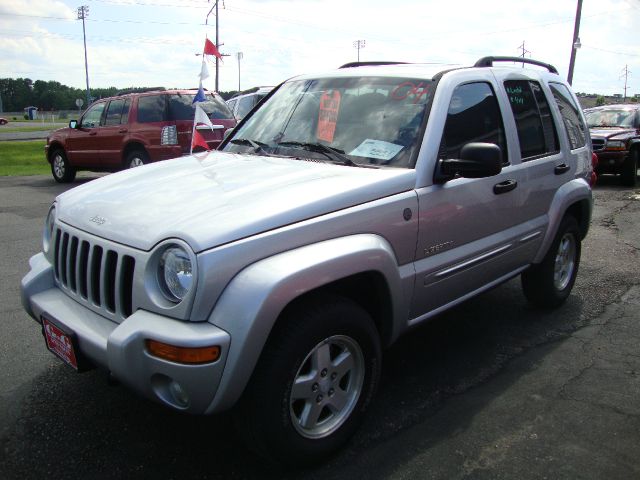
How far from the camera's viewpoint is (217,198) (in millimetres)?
2656

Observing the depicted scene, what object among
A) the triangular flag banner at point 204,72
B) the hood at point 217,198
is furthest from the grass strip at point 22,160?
the hood at point 217,198

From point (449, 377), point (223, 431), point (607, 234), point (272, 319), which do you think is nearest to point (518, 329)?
point (449, 377)

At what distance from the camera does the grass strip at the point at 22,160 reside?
15.9 metres

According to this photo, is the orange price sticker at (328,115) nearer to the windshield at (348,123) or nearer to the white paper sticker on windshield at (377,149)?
the windshield at (348,123)

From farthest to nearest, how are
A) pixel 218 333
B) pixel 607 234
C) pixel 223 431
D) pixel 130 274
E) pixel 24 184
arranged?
pixel 24 184, pixel 607 234, pixel 223 431, pixel 130 274, pixel 218 333

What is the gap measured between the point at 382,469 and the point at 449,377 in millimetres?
1049

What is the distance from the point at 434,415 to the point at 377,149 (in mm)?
1478

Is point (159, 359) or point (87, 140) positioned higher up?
point (87, 140)

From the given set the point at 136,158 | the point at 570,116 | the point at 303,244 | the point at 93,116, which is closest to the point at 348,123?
the point at 303,244

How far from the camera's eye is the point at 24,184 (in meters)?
13.0

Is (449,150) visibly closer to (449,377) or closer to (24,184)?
(449,377)

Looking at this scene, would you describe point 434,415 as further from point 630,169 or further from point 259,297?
point 630,169

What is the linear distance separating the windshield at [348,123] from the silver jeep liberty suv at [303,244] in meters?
0.01

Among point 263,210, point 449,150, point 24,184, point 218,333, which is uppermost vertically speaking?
point 449,150
